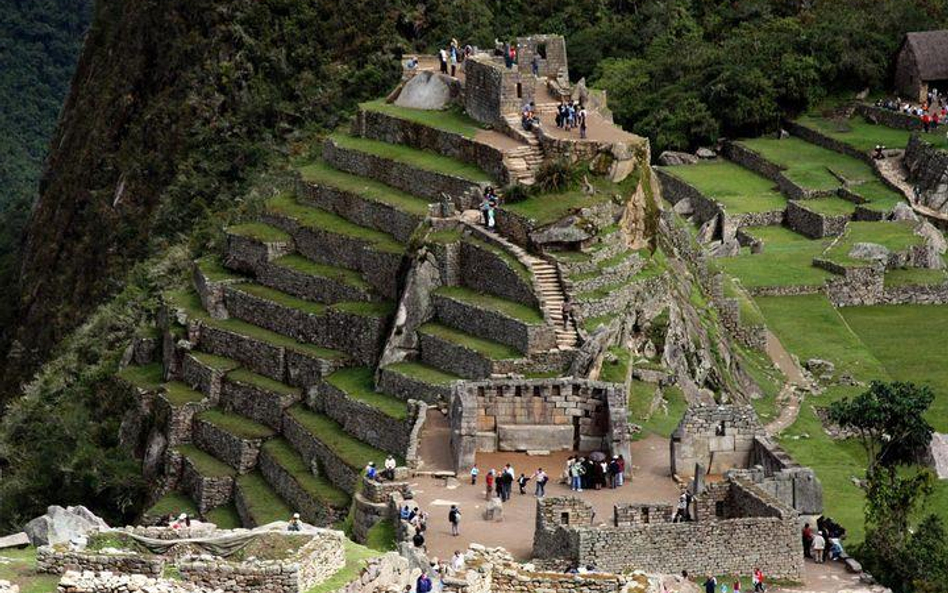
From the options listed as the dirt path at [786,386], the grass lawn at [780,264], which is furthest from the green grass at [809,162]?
the dirt path at [786,386]

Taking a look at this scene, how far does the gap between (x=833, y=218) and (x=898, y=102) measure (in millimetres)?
19332

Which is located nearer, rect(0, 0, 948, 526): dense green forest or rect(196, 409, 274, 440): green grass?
rect(196, 409, 274, 440): green grass

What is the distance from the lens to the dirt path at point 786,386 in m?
77.6

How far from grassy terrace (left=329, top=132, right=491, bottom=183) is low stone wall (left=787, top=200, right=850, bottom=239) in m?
24.2

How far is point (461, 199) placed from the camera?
80.4 m

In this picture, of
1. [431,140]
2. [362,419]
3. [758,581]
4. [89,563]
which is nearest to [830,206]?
[431,140]

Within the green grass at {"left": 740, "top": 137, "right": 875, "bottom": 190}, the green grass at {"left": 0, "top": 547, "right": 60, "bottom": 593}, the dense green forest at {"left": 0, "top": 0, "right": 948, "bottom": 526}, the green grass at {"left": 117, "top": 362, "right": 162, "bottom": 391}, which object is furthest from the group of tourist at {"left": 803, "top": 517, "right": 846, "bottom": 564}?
the green grass at {"left": 740, "top": 137, "right": 875, "bottom": 190}

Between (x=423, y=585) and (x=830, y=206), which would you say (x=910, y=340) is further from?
(x=423, y=585)

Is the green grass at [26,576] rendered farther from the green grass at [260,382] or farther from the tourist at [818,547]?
the green grass at [260,382]

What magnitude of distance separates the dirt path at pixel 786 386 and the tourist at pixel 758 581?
2437cm

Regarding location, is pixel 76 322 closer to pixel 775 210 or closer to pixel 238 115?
pixel 238 115

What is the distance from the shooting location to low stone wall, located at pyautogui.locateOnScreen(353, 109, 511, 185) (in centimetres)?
8131

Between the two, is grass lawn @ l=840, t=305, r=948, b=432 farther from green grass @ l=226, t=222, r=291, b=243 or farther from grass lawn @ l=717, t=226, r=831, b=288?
green grass @ l=226, t=222, r=291, b=243

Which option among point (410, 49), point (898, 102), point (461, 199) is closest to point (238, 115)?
point (410, 49)
